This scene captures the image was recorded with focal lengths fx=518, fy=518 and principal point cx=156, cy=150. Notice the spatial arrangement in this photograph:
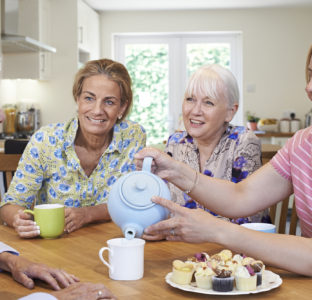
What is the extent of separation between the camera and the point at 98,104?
1847mm

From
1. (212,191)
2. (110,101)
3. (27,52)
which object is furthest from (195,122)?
(27,52)

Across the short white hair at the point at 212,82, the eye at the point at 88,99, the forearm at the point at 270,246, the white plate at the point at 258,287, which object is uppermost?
the short white hair at the point at 212,82

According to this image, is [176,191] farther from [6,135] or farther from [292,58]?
A: [292,58]

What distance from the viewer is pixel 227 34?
6.77 m

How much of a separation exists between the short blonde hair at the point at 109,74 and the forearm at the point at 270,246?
0.91 m

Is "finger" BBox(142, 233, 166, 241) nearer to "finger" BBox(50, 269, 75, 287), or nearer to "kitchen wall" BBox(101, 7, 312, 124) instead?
"finger" BBox(50, 269, 75, 287)

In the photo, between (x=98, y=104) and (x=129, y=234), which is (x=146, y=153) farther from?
(x=98, y=104)

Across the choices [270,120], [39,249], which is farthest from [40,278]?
[270,120]

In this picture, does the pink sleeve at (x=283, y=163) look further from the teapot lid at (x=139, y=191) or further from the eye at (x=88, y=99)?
the eye at (x=88, y=99)

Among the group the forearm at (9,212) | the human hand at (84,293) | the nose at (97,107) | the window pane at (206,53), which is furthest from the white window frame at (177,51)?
the human hand at (84,293)

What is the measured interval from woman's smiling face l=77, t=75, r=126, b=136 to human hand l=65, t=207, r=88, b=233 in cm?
40

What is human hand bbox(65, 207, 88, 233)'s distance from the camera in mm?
1508

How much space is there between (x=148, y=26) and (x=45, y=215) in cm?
550

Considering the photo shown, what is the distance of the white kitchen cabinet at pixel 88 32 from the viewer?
19.0 feet
